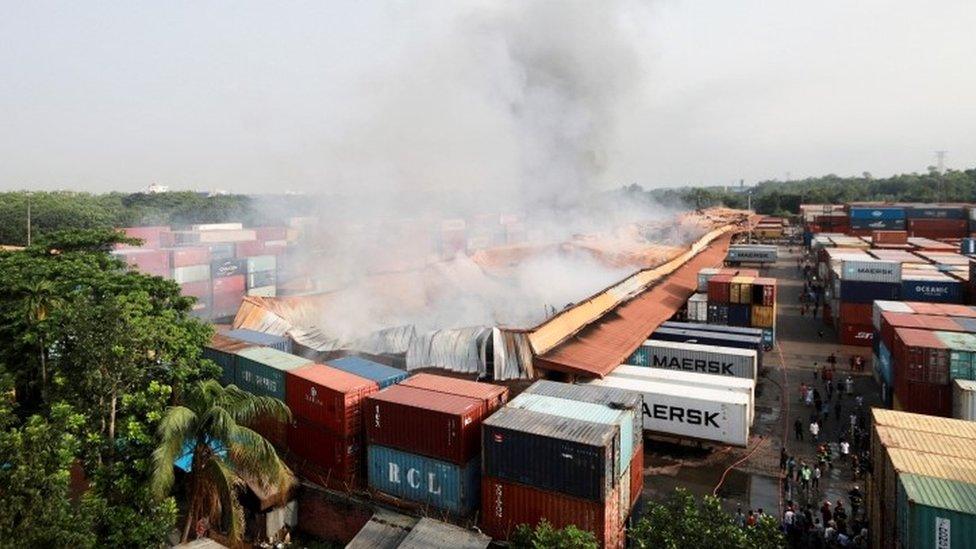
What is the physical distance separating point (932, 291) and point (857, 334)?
4341 millimetres

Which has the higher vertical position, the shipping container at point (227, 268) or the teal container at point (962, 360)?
the shipping container at point (227, 268)

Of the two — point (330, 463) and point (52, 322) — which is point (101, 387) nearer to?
point (52, 322)

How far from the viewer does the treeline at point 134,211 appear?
6825 centimetres

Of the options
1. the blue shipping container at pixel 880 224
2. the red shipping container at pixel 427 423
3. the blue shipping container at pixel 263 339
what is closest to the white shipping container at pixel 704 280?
the blue shipping container at pixel 263 339

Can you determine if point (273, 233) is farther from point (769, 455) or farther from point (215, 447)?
point (769, 455)

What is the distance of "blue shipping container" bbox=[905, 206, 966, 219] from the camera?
79812 millimetres

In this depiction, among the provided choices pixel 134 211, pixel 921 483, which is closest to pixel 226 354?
pixel 921 483

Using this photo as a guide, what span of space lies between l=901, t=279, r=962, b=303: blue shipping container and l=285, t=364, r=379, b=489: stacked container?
31.1 m

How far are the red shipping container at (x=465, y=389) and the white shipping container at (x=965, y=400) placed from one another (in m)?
13.6

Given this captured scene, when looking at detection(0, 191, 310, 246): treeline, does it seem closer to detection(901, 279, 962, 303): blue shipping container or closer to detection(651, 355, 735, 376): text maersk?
detection(651, 355, 735, 376): text maersk

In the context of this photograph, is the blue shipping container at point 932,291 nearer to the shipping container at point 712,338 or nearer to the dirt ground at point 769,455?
the dirt ground at point 769,455

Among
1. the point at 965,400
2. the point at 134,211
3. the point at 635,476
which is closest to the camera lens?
the point at 635,476

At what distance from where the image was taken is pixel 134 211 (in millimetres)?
90938

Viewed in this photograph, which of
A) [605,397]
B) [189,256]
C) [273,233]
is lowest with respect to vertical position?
[605,397]
